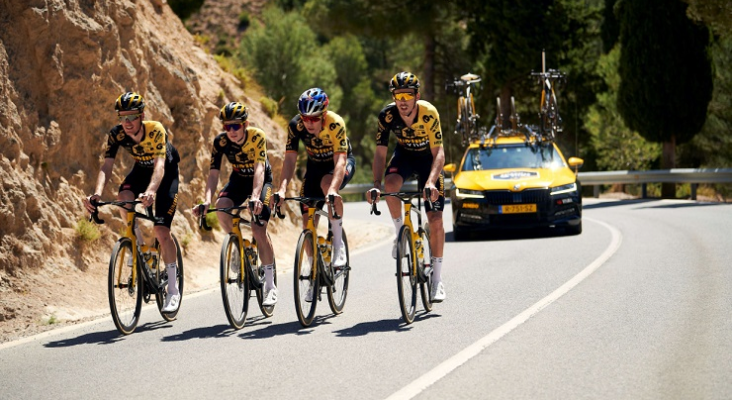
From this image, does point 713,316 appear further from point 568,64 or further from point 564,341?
point 568,64

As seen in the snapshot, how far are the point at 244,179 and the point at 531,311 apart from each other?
2947 mm

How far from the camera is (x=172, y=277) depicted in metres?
9.68

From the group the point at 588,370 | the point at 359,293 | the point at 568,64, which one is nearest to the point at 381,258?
the point at 359,293

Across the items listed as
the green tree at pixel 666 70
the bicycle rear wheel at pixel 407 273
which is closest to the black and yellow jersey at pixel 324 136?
the bicycle rear wheel at pixel 407 273

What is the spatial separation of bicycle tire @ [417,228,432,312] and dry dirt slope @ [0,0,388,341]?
3.60m

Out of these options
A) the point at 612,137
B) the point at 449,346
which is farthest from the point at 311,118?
the point at 612,137

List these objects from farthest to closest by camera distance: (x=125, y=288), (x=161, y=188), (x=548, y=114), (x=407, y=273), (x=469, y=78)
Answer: (x=469, y=78) < (x=548, y=114) < (x=161, y=188) < (x=125, y=288) < (x=407, y=273)

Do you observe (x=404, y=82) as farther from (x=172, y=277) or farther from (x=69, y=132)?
Answer: (x=69, y=132)

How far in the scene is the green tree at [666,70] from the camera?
33.4 metres

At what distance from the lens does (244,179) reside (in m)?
9.84

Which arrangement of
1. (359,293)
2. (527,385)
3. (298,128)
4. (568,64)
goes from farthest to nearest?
(568,64), (359,293), (298,128), (527,385)

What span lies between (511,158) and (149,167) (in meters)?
9.85

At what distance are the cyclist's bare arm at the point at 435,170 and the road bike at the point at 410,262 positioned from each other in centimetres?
6

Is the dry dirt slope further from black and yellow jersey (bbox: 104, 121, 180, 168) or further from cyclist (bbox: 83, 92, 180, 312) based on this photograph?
black and yellow jersey (bbox: 104, 121, 180, 168)
